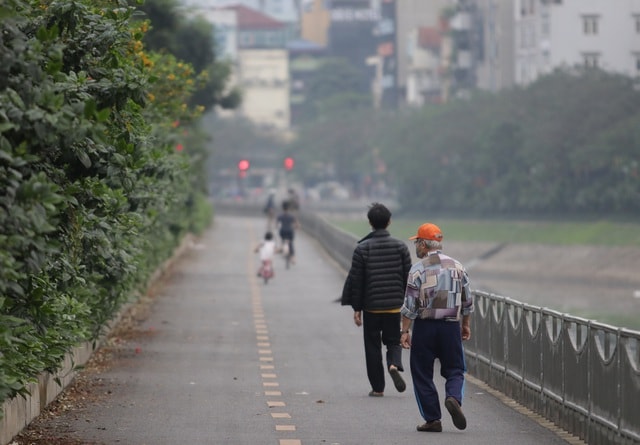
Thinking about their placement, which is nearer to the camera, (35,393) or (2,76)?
(2,76)

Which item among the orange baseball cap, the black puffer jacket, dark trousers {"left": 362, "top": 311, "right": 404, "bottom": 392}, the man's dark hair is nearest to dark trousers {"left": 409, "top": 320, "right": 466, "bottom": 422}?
the orange baseball cap

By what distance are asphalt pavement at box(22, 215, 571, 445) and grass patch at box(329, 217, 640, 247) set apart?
46867mm

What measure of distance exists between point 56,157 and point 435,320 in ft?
13.2

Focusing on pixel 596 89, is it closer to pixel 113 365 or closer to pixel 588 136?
pixel 588 136

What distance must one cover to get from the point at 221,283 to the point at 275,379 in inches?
788

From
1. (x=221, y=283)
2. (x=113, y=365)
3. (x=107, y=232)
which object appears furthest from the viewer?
(x=221, y=283)

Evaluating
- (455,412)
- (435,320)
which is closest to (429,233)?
(435,320)

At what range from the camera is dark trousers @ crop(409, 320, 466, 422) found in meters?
13.8

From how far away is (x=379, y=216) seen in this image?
16.2m

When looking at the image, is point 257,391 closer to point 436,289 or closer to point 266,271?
point 436,289

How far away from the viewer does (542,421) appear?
49.1 feet

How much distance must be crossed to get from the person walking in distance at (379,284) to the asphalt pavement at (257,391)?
0.65 metres

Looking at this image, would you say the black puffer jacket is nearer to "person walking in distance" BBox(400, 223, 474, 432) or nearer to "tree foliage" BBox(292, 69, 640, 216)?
"person walking in distance" BBox(400, 223, 474, 432)

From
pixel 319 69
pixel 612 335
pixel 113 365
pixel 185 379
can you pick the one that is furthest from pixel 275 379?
pixel 319 69
